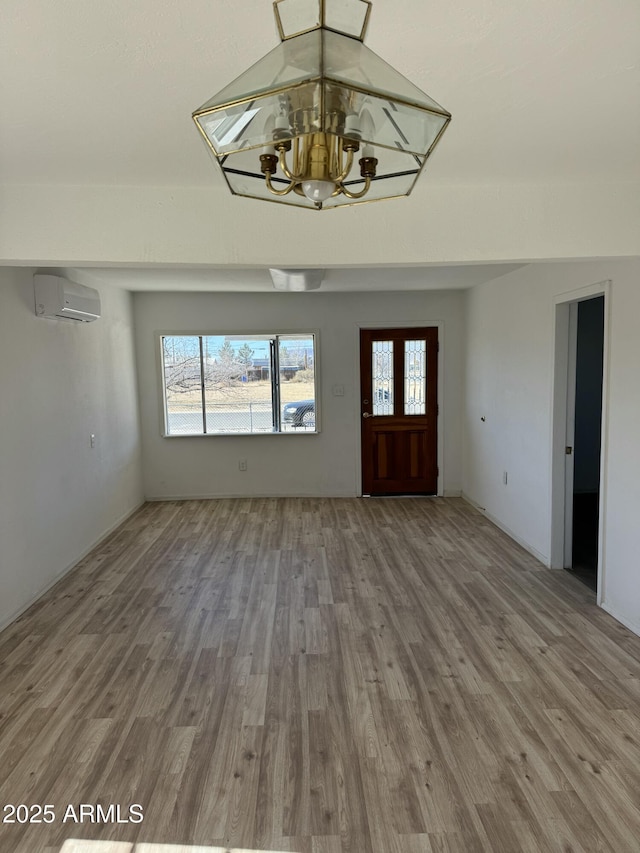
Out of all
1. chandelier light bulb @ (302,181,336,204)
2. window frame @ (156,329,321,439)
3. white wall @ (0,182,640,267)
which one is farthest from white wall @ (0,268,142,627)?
chandelier light bulb @ (302,181,336,204)

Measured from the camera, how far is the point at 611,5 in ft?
4.25

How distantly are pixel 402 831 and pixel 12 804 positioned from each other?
1430mm

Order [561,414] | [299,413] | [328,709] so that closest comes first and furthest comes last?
[328,709]
[561,414]
[299,413]

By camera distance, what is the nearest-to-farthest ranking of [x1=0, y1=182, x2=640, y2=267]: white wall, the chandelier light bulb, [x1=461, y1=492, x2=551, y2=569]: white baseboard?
the chandelier light bulb, [x1=0, y1=182, x2=640, y2=267]: white wall, [x1=461, y1=492, x2=551, y2=569]: white baseboard

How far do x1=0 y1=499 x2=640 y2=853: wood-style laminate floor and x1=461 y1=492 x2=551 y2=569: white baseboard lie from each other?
0.12 meters

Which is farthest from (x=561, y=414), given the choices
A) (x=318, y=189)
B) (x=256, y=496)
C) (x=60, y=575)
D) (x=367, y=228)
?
(x=60, y=575)

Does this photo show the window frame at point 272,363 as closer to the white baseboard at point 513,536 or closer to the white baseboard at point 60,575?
the white baseboard at point 60,575

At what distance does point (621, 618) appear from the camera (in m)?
3.21

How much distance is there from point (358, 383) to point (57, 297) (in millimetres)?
3524

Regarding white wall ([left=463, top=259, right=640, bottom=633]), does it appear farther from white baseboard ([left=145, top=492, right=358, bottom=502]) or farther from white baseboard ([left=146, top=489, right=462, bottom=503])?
white baseboard ([left=145, top=492, right=358, bottom=502])

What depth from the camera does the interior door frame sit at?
248 inches

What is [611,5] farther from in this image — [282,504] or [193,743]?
[282,504]

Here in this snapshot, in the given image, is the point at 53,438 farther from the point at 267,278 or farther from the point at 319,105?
the point at 319,105

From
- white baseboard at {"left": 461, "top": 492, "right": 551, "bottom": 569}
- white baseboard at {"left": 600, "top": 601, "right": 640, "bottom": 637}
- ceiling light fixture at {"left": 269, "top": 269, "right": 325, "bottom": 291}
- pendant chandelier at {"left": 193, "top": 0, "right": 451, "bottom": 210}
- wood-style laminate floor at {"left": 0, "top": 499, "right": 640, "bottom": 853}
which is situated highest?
ceiling light fixture at {"left": 269, "top": 269, "right": 325, "bottom": 291}
